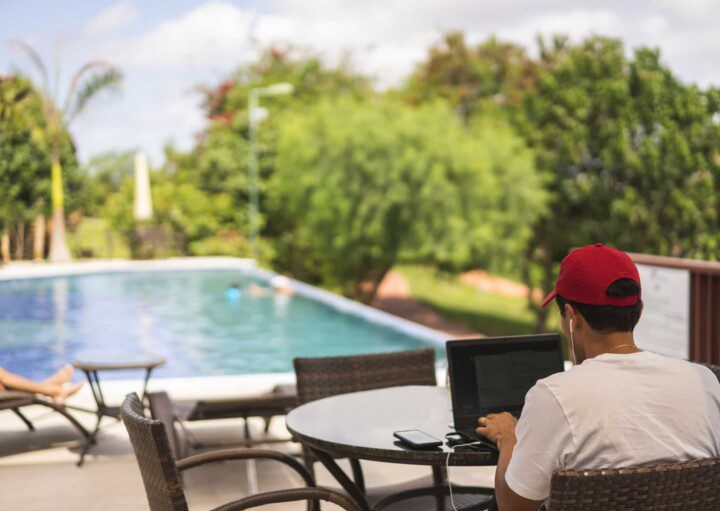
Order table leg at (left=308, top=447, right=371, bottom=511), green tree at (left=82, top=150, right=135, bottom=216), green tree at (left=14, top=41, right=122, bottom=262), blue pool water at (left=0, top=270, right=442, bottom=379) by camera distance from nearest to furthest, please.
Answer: table leg at (left=308, top=447, right=371, bottom=511) < blue pool water at (left=0, top=270, right=442, bottom=379) < green tree at (left=14, top=41, right=122, bottom=262) < green tree at (left=82, top=150, right=135, bottom=216)

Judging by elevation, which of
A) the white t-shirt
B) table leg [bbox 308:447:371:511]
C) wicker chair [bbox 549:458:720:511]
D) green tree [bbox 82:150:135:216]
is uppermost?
green tree [bbox 82:150:135:216]

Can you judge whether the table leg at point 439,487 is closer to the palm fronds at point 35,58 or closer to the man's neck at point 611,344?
the man's neck at point 611,344

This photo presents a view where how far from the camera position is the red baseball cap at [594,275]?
2072 millimetres

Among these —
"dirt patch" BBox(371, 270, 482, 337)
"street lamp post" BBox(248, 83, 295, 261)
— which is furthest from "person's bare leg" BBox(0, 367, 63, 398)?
"dirt patch" BBox(371, 270, 482, 337)

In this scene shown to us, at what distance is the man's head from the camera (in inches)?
Result: 81.6

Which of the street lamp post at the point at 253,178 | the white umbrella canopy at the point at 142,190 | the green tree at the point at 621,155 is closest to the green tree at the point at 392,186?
the street lamp post at the point at 253,178

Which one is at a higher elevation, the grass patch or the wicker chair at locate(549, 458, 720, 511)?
the wicker chair at locate(549, 458, 720, 511)

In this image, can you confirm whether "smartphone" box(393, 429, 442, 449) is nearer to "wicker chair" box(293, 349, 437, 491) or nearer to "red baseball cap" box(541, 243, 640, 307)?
"red baseball cap" box(541, 243, 640, 307)

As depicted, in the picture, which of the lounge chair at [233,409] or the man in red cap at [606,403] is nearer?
the man in red cap at [606,403]

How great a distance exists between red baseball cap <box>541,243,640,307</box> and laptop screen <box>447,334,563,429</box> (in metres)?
0.75

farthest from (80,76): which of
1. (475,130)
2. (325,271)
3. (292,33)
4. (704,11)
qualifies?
(704,11)

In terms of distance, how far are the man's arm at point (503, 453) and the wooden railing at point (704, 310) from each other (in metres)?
3.70

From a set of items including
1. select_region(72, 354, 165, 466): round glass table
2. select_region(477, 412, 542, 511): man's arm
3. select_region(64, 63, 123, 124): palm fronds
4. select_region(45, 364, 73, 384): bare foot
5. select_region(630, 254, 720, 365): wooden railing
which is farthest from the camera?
select_region(64, 63, 123, 124): palm fronds

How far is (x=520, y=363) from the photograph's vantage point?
114 inches
